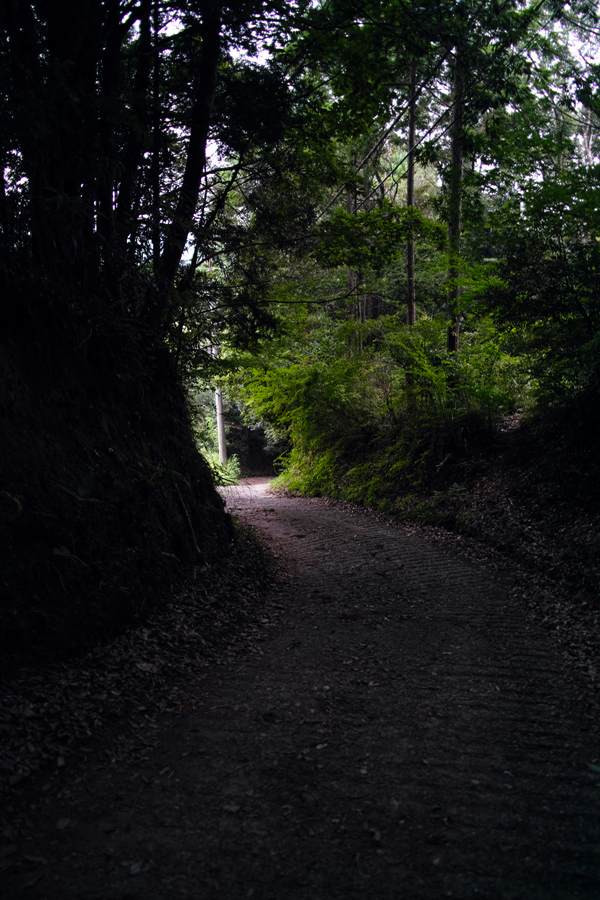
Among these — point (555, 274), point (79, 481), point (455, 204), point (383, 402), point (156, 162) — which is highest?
point (455, 204)

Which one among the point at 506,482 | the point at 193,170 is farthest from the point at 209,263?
the point at 506,482

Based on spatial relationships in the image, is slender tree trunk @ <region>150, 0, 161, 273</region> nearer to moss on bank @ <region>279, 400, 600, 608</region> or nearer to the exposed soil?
the exposed soil

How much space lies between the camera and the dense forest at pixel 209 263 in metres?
4.11

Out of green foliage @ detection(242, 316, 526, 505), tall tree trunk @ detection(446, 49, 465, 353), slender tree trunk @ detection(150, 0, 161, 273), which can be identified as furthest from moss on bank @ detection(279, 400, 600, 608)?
slender tree trunk @ detection(150, 0, 161, 273)

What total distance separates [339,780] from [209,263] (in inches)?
314

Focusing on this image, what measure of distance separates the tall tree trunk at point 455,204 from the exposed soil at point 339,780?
6.52 m

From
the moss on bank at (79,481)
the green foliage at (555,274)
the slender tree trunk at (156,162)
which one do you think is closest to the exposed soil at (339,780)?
the moss on bank at (79,481)

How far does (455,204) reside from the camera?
8.48m

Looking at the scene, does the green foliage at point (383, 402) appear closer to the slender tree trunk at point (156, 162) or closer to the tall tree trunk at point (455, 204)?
the tall tree trunk at point (455, 204)

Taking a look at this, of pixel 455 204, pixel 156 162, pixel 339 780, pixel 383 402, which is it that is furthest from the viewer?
pixel 383 402

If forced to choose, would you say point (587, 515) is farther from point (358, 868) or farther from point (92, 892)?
point (92, 892)

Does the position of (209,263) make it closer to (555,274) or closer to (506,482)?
(555,274)

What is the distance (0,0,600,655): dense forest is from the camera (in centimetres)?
411

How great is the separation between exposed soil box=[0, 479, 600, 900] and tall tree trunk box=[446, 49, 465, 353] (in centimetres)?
652
